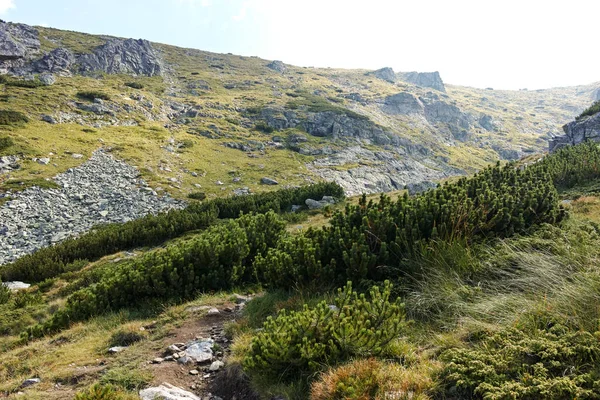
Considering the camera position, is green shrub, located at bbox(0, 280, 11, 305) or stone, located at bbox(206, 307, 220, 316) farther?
green shrub, located at bbox(0, 280, 11, 305)

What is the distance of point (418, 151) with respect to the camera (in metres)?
85.8

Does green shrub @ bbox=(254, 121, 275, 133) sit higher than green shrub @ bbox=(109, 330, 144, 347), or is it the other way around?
green shrub @ bbox=(254, 121, 275, 133)

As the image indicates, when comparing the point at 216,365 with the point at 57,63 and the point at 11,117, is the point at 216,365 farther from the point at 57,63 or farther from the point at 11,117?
the point at 57,63

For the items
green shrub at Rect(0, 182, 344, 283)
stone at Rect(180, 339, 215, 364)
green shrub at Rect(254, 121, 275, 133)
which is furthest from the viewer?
green shrub at Rect(254, 121, 275, 133)

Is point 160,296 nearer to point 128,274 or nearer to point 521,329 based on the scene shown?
point 128,274

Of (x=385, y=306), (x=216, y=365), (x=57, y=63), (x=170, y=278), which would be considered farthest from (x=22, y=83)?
(x=385, y=306)

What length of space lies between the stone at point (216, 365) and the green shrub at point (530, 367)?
3147 millimetres

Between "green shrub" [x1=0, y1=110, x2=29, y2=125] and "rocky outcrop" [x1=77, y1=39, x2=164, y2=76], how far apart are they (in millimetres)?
39223

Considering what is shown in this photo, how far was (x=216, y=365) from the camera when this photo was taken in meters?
4.97

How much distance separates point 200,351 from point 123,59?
3885 inches

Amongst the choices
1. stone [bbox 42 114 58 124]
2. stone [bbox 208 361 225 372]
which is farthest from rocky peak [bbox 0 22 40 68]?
stone [bbox 208 361 225 372]

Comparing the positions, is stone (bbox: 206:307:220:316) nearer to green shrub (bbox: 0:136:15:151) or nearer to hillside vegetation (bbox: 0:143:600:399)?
Answer: hillside vegetation (bbox: 0:143:600:399)

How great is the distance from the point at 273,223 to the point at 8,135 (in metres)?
36.0

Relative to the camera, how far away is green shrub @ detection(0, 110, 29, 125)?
3547cm
